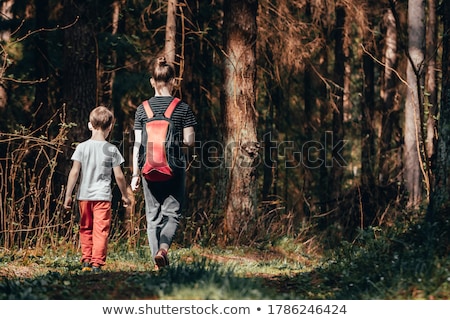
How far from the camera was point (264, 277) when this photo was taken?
934 cm

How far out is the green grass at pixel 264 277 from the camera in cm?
710

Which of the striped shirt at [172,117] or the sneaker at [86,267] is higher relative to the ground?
the striped shirt at [172,117]

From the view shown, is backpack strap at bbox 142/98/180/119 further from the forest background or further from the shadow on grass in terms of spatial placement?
the forest background

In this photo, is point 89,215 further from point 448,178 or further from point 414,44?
point 414,44

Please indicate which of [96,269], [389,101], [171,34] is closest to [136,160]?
[96,269]

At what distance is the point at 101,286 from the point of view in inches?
304

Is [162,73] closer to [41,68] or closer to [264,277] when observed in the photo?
[264,277]

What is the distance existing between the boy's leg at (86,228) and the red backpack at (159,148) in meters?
0.80

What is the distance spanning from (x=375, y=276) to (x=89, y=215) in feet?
10.4

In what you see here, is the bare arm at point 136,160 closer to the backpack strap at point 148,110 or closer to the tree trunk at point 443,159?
the backpack strap at point 148,110

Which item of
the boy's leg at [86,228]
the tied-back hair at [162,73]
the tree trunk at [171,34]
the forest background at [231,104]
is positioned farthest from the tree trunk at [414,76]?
the boy's leg at [86,228]

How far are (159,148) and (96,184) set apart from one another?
899 millimetres

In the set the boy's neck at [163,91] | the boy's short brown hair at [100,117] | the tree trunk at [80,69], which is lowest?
the boy's short brown hair at [100,117]
